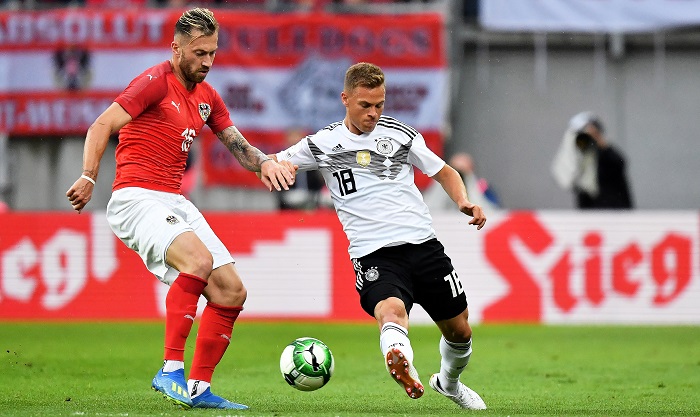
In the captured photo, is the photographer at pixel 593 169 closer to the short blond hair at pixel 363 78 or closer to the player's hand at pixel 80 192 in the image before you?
the short blond hair at pixel 363 78

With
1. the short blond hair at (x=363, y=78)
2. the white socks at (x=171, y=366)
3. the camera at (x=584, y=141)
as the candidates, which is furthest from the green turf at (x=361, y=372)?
the camera at (x=584, y=141)

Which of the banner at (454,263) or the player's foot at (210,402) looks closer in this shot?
the player's foot at (210,402)

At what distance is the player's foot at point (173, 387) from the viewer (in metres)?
7.02

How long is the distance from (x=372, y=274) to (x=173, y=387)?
50.5 inches

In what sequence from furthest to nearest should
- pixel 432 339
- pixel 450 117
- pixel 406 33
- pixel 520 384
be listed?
pixel 450 117 → pixel 406 33 → pixel 432 339 → pixel 520 384

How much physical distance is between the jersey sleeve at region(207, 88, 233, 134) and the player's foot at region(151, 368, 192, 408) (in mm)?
1697

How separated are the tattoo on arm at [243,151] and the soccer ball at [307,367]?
1.22 m

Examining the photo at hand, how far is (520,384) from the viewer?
30.2ft

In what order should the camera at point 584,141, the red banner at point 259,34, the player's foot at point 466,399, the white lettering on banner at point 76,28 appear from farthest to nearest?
the white lettering on banner at point 76,28, the red banner at point 259,34, the camera at point 584,141, the player's foot at point 466,399

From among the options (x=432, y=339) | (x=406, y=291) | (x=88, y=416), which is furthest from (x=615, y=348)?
(x=88, y=416)

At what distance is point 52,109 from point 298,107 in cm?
373

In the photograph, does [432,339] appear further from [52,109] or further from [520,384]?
[52,109]

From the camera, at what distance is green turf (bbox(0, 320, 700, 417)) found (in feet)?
24.8

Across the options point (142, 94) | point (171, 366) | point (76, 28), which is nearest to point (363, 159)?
point (142, 94)
